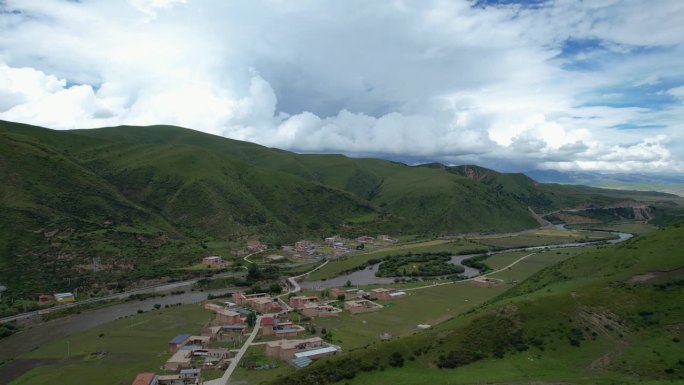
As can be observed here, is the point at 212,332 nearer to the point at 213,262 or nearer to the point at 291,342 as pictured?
the point at 291,342

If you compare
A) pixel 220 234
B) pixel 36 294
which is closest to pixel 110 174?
pixel 220 234

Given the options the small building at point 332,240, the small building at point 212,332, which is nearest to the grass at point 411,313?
the small building at point 212,332

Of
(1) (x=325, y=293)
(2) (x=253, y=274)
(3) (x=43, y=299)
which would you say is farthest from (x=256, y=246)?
(3) (x=43, y=299)

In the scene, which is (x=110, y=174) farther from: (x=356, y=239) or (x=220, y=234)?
(x=356, y=239)

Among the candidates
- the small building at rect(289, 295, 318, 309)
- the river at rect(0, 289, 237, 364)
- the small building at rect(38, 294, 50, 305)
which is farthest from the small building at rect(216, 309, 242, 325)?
the small building at rect(38, 294, 50, 305)

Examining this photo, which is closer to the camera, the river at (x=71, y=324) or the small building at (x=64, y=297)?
the river at (x=71, y=324)

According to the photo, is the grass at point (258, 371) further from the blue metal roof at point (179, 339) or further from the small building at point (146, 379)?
the blue metal roof at point (179, 339)
